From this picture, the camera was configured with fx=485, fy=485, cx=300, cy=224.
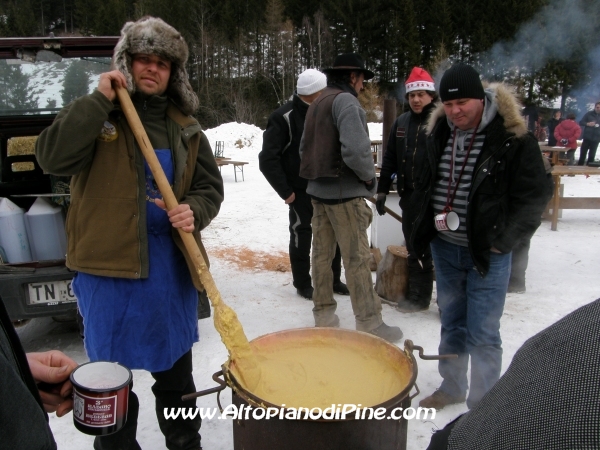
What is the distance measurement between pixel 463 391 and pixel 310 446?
67.2 inches

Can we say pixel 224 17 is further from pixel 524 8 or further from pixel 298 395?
pixel 298 395

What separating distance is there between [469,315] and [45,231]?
3152 millimetres

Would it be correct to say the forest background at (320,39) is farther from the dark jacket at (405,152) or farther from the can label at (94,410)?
the can label at (94,410)

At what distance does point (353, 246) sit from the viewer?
3719 millimetres

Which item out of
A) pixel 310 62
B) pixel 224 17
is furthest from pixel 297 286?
pixel 224 17

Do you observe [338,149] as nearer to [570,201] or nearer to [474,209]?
[474,209]

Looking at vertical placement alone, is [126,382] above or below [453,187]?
below

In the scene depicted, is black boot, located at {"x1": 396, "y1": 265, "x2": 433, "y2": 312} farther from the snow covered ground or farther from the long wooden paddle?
the long wooden paddle

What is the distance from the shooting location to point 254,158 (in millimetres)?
18250

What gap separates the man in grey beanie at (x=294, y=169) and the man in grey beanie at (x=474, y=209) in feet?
5.61

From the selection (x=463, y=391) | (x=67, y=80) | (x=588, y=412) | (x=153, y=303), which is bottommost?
(x=463, y=391)

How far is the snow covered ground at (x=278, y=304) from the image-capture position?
301cm

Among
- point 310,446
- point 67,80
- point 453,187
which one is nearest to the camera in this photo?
point 310,446

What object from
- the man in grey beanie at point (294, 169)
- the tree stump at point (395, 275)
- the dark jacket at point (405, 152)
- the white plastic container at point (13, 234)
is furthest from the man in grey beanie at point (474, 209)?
the white plastic container at point (13, 234)
